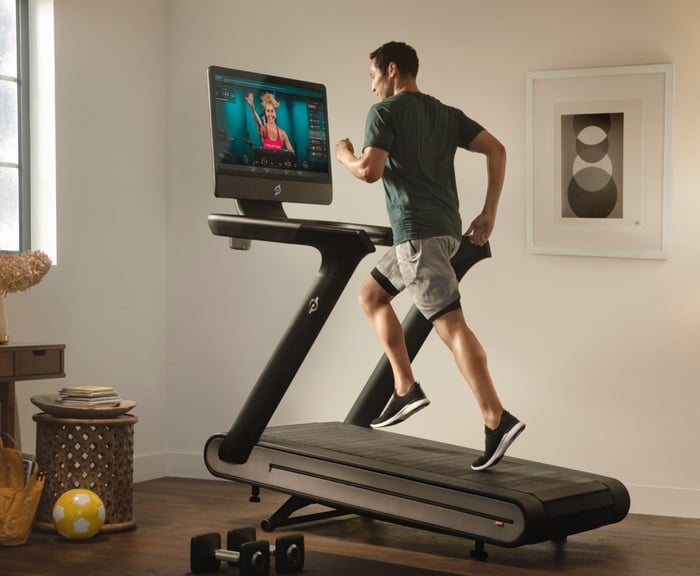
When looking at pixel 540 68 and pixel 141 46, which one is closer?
pixel 540 68

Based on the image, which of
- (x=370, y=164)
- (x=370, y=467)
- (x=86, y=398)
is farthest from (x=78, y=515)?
(x=370, y=164)

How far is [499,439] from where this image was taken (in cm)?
365

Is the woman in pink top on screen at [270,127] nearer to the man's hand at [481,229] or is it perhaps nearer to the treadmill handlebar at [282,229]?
the treadmill handlebar at [282,229]

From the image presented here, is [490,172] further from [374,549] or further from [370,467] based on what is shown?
[374,549]

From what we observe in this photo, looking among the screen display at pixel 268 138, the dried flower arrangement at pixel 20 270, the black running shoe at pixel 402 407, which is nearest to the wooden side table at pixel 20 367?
the dried flower arrangement at pixel 20 270

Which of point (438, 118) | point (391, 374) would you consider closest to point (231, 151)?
point (438, 118)

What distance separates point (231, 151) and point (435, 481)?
4.53 ft

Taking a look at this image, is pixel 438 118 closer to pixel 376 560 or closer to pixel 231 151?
pixel 231 151

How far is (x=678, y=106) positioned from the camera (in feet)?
14.8

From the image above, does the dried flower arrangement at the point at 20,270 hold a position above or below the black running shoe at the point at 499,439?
above

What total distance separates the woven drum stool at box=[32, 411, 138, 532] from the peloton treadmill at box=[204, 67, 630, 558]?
365mm

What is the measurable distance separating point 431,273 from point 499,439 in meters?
0.62

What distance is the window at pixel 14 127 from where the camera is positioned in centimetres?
473

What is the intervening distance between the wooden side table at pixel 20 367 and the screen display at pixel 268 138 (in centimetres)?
99
